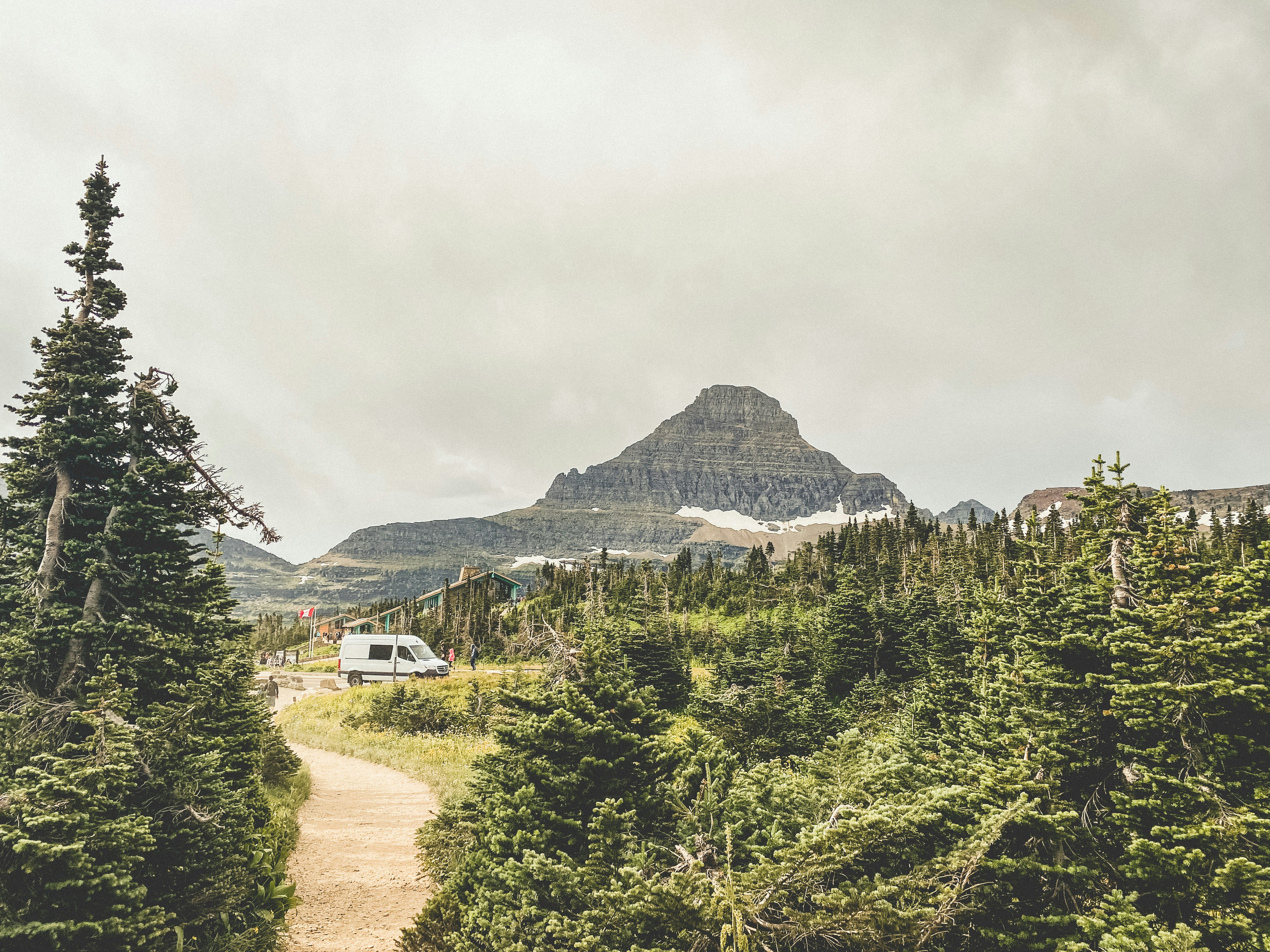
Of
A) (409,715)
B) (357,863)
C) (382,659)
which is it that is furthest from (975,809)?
(382,659)

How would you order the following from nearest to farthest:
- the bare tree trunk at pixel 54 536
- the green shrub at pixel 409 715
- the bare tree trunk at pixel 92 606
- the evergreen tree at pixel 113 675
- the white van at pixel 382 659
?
1. the evergreen tree at pixel 113 675
2. the bare tree trunk at pixel 92 606
3. the bare tree trunk at pixel 54 536
4. the green shrub at pixel 409 715
5. the white van at pixel 382 659

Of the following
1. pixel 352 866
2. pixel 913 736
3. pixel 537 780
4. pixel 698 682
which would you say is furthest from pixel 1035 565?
pixel 698 682

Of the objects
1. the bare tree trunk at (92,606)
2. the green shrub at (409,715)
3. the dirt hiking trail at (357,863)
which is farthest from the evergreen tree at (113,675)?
the green shrub at (409,715)

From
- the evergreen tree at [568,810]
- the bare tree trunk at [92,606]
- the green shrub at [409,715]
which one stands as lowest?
the green shrub at [409,715]

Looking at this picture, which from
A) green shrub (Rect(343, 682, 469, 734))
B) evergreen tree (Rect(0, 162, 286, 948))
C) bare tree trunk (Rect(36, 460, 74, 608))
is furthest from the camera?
green shrub (Rect(343, 682, 469, 734))

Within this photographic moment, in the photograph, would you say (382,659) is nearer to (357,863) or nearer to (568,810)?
(357,863)

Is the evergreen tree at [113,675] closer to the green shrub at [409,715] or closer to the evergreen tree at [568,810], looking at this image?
the evergreen tree at [568,810]

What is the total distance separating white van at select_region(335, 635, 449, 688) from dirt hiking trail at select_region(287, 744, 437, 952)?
17823mm

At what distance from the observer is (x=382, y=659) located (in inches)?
1507

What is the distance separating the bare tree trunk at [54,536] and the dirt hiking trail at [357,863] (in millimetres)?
5935

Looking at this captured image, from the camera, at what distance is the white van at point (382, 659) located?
37438 mm

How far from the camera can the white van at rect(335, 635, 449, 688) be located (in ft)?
123

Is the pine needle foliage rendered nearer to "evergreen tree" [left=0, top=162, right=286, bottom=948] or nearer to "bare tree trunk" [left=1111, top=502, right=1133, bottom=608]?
"bare tree trunk" [left=1111, top=502, right=1133, bottom=608]

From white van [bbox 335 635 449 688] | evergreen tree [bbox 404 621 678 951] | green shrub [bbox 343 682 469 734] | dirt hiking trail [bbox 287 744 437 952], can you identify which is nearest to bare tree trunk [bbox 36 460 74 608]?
dirt hiking trail [bbox 287 744 437 952]
